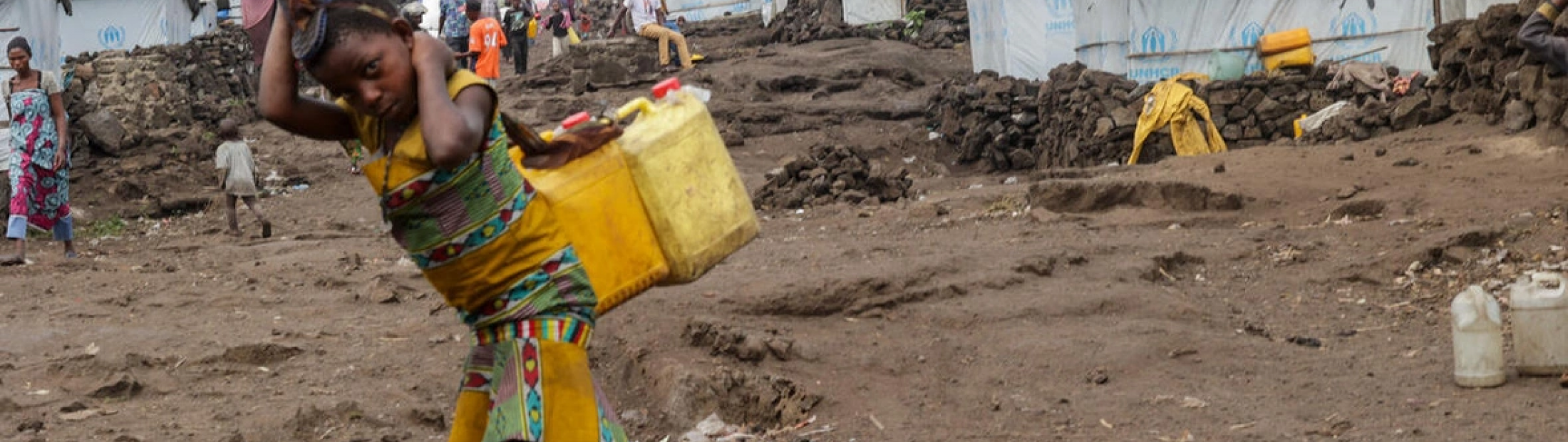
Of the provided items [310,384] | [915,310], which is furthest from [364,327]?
[915,310]

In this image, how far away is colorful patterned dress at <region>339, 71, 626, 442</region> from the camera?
2.92 meters

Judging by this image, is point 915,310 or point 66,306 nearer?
point 915,310

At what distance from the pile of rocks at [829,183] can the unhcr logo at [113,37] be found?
9545mm

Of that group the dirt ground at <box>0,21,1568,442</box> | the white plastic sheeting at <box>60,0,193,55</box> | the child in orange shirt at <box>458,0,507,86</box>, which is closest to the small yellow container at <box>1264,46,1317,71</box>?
the dirt ground at <box>0,21,1568,442</box>

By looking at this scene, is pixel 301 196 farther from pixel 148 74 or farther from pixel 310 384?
pixel 310 384

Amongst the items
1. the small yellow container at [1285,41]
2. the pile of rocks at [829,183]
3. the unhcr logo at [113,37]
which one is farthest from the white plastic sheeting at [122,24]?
the small yellow container at [1285,41]

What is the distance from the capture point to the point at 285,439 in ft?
16.9

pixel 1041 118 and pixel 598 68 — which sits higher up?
pixel 598 68

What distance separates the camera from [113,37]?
1864 cm

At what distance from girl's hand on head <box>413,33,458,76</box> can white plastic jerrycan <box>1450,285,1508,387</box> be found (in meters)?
3.06

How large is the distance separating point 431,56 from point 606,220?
1.42 feet

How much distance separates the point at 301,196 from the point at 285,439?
10.7 metres

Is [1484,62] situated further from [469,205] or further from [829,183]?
[469,205]

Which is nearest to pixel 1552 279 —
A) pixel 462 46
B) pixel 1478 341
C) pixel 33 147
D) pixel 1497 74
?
pixel 1478 341
